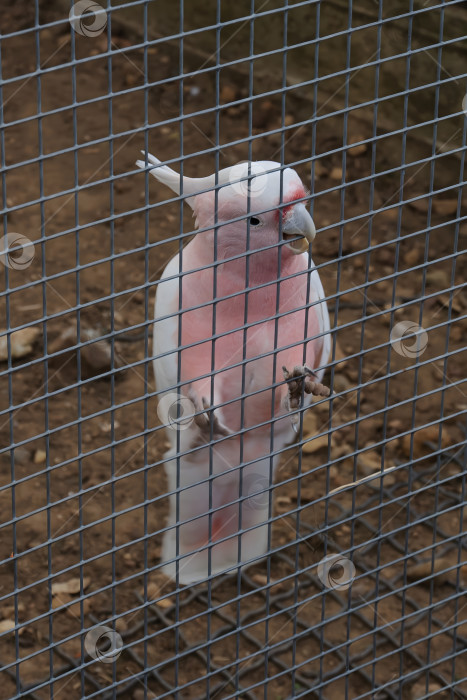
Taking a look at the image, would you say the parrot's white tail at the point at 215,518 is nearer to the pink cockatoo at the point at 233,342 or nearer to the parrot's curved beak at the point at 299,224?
the pink cockatoo at the point at 233,342

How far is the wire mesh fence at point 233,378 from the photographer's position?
1.16 metres

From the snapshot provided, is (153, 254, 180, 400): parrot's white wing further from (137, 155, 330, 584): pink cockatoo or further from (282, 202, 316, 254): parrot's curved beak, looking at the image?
(282, 202, 316, 254): parrot's curved beak

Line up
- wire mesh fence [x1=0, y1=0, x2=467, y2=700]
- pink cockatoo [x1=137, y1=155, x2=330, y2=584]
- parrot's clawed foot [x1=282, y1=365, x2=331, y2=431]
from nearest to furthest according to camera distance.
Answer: wire mesh fence [x1=0, y1=0, x2=467, y2=700] → parrot's clawed foot [x1=282, y1=365, x2=331, y2=431] → pink cockatoo [x1=137, y1=155, x2=330, y2=584]

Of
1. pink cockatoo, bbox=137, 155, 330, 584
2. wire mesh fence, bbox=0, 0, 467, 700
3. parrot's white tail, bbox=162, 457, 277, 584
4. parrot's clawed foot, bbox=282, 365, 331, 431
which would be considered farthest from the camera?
parrot's white tail, bbox=162, 457, 277, 584

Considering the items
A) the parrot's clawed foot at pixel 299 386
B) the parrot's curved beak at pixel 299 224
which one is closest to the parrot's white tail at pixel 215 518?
the parrot's clawed foot at pixel 299 386

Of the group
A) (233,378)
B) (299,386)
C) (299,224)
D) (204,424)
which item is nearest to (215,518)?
(233,378)

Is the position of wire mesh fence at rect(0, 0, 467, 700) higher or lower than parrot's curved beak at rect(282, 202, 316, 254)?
lower

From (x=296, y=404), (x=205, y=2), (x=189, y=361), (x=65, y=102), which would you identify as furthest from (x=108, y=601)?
(x=205, y=2)

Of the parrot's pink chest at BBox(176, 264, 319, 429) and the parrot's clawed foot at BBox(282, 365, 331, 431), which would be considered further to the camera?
the parrot's pink chest at BBox(176, 264, 319, 429)

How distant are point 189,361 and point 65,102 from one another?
168 centimetres

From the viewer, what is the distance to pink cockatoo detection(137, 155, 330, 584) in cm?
142


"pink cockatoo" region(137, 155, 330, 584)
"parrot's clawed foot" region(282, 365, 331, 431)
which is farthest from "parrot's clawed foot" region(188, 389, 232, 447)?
"parrot's clawed foot" region(282, 365, 331, 431)

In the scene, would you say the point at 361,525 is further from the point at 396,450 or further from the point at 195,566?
the point at 195,566

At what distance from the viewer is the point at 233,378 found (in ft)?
5.48
